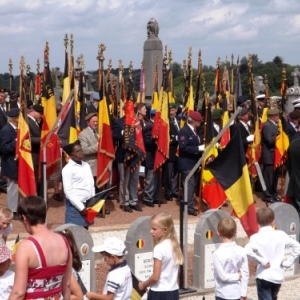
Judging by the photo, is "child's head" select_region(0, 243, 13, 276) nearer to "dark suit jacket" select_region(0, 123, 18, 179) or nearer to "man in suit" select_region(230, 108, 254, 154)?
"dark suit jacket" select_region(0, 123, 18, 179)

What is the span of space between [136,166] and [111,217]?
1087 mm

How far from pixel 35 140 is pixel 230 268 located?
6.46m

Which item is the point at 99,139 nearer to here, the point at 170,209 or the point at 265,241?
the point at 170,209

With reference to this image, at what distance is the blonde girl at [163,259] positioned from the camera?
706 centimetres

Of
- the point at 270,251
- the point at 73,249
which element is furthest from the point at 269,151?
the point at 73,249

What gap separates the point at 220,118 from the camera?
1563 centimetres

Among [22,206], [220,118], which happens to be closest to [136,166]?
[220,118]

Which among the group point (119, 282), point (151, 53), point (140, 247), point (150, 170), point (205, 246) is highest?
point (151, 53)

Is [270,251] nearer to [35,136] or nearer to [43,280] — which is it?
[43,280]

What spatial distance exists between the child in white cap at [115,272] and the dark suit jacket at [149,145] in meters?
8.59

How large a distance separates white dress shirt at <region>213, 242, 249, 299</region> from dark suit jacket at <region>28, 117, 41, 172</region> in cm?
636

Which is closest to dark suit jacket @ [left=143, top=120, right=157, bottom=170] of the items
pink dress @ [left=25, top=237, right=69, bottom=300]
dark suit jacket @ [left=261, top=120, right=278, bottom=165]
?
dark suit jacket @ [left=261, top=120, right=278, bottom=165]

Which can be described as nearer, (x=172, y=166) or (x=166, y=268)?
(x=166, y=268)

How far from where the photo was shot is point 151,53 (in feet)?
73.5
